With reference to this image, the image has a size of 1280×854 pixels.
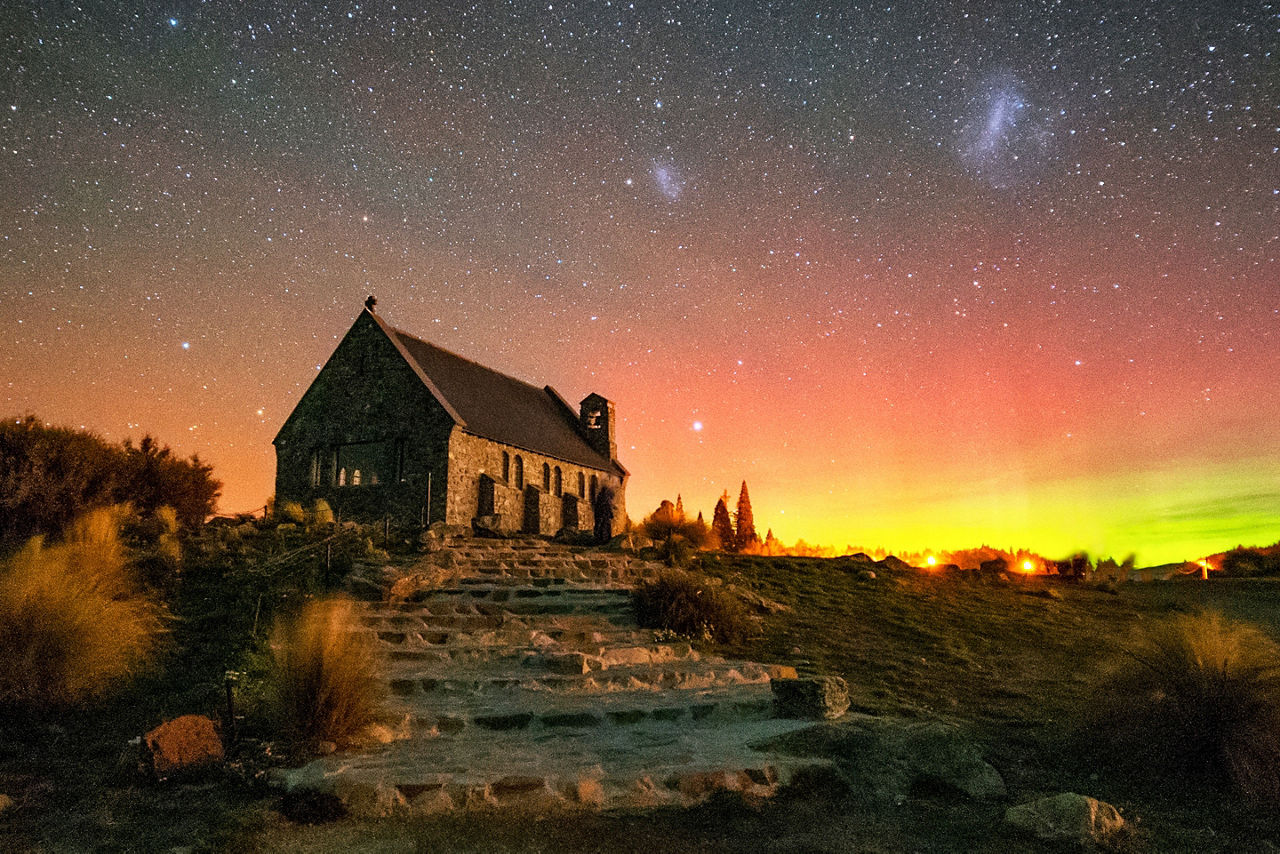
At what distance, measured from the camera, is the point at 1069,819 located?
462 centimetres

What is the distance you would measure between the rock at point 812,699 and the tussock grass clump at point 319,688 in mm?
4321

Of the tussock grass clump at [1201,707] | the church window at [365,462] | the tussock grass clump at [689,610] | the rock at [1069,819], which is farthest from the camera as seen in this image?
the church window at [365,462]

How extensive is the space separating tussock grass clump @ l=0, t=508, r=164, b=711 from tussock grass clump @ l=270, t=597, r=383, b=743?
242cm

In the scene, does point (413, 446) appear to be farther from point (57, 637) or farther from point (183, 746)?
point (183, 746)

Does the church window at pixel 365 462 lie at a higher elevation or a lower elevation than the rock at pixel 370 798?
higher

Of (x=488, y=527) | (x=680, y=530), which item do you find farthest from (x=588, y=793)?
(x=680, y=530)

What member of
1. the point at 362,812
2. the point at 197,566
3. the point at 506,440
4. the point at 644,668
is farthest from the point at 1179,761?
the point at 506,440

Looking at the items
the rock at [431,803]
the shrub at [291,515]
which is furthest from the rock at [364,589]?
the shrub at [291,515]

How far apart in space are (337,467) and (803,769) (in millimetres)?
25198

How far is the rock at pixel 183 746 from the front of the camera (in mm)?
5480

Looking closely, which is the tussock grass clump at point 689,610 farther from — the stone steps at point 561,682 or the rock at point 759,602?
the stone steps at point 561,682

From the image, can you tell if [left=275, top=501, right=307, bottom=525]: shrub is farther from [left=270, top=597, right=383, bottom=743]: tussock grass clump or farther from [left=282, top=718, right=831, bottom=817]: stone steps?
[left=282, top=718, right=831, bottom=817]: stone steps

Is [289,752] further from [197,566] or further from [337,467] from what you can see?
[337,467]

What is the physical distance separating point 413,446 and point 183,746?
20.3 m
